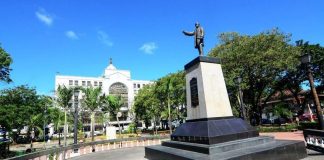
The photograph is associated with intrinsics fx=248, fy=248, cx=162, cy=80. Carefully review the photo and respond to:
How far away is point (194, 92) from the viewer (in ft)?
39.0

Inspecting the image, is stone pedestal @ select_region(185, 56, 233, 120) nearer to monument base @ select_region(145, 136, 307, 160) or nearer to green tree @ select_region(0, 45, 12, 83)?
monument base @ select_region(145, 136, 307, 160)

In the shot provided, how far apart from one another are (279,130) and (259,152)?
890 inches

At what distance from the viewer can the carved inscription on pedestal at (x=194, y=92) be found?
11.7 meters

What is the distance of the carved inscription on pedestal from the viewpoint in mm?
11665

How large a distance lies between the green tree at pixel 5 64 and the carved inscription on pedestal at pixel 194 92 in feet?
72.8

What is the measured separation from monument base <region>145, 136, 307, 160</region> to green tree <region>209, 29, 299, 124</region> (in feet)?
74.6

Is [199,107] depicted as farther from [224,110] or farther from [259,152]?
[259,152]

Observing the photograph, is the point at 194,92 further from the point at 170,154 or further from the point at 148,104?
the point at 148,104

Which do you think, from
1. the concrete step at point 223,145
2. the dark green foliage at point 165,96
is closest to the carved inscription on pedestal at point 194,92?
the concrete step at point 223,145

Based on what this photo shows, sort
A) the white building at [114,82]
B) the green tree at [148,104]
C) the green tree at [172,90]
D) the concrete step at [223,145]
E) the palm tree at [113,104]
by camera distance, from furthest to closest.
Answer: the white building at [114,82] < the green tree at [148,104] < the palm tree at [113,104] < the green tree at [172,90] < the concrete step at [223,145]

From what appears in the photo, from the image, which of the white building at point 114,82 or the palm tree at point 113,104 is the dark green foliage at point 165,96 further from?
the white building at point 114,82

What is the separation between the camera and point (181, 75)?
47.9m

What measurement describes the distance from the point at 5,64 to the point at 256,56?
28.9 metres

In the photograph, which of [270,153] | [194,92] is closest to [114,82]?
[194,92]
